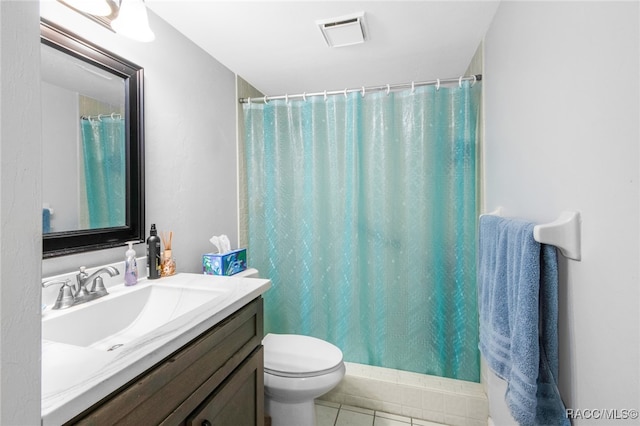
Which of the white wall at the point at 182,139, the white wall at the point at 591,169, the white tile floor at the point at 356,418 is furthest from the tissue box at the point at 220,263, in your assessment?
the white wall at the point at 591,169

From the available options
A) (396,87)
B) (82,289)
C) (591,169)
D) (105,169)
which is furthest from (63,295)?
(396,87)

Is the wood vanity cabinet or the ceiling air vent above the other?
the ceiling air vent

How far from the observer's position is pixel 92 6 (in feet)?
3.49

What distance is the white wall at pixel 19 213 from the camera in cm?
33

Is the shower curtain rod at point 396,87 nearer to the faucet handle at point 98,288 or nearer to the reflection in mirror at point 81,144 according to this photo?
the reflection in mirror at point 81,144

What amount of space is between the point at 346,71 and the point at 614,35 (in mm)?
1507

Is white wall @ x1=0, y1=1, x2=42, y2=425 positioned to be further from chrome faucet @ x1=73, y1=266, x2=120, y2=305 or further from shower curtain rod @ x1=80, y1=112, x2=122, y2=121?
shower curtain rod @ x1=80, y1=112, x2=122, y2=121

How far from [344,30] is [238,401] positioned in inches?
66.1

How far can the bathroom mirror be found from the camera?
3.28 feet

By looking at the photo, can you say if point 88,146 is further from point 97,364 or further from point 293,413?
point 293,413

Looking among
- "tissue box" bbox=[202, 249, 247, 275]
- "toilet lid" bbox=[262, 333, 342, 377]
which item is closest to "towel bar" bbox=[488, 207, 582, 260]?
"toilet lid" bbox=[262, 333, 342, 377]

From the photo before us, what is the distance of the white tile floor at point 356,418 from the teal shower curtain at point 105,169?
4.86ft

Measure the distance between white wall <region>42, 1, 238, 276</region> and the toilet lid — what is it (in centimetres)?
62

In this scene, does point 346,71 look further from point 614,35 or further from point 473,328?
point 473,328
